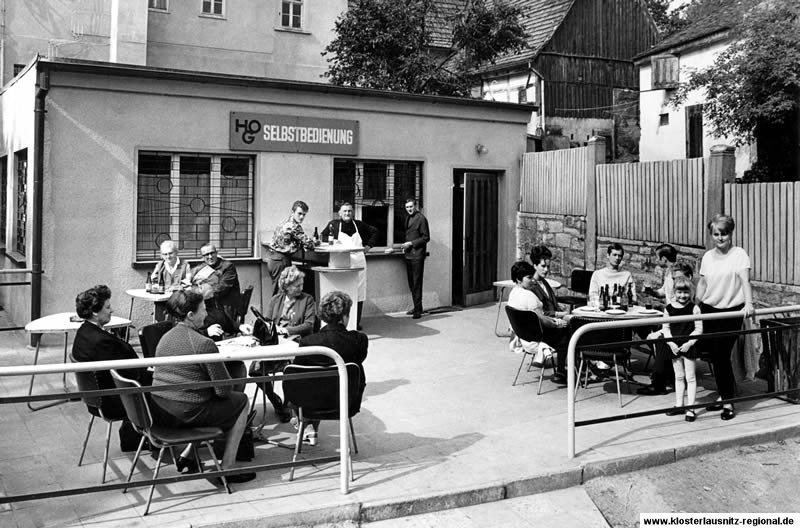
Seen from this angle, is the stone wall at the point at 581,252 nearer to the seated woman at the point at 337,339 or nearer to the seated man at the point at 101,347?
the seated woman at the point at 337,339

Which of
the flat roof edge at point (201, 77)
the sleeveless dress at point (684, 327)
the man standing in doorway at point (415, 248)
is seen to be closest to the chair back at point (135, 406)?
the sleeveless dress at point (684, 327)

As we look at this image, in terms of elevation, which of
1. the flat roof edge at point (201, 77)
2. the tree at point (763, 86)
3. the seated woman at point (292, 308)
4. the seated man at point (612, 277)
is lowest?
the seated woman at point (292, 308)

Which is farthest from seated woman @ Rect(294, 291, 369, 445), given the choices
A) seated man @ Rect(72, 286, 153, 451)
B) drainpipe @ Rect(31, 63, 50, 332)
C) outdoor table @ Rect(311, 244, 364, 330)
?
drainpipe @ Rect(31, 63, 50, 332)

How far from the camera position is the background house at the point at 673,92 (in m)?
22.4

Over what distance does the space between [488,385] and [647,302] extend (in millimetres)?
3821

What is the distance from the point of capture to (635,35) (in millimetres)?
31484

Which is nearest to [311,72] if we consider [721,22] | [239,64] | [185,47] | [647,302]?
[239,64]

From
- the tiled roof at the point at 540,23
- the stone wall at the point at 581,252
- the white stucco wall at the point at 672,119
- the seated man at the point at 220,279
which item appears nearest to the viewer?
the seated man at the point at 220,279

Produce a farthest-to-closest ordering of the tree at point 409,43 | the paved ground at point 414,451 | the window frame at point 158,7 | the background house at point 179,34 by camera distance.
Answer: the window frame at point 158,7 → the tree at point 409,43 → the background house at point 179,34 → the paved ground at point 414,451

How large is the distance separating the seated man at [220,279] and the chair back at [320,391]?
10.1ft

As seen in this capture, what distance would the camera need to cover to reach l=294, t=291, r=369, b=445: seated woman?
614 centimetres

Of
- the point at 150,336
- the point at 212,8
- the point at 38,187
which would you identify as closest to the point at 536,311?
the point at 150,336

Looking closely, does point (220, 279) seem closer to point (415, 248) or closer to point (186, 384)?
point (186, 384)

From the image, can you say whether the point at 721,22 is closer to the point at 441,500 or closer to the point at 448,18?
the point at 448,18
